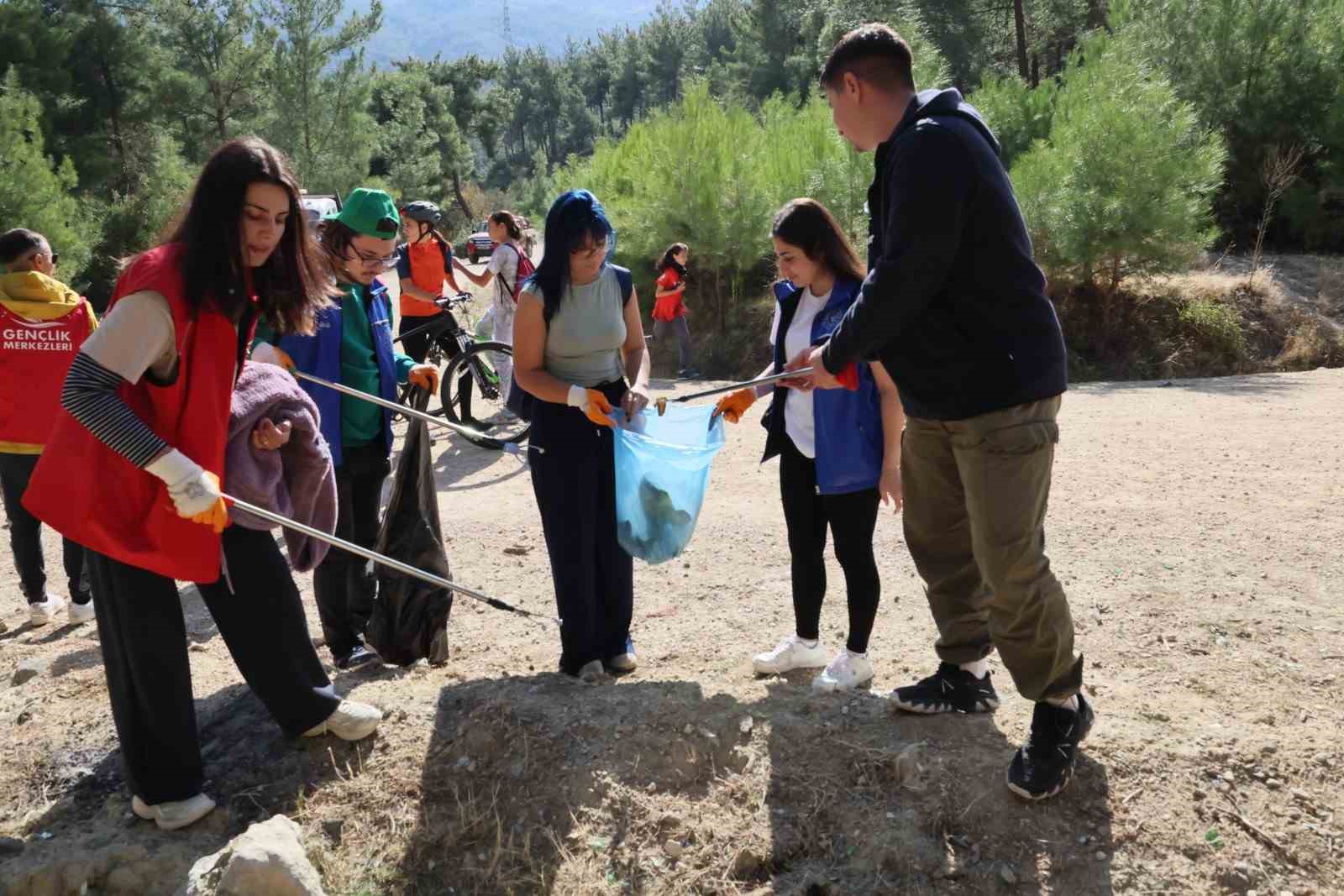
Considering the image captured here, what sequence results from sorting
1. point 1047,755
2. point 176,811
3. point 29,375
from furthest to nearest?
point 29,375 < point 176,811 < point 1047,755

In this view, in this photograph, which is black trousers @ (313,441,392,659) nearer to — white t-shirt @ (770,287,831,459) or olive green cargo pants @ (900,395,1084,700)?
white t-shirt @ (770,287,831,459)

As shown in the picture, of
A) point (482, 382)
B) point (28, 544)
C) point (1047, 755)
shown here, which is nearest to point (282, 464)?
point (1047, 755)

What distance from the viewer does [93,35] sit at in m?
18.3

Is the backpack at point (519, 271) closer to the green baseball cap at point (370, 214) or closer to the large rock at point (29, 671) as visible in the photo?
the green baseball cap at point (370, 214)

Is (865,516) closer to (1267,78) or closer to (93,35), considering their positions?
(1267,78)

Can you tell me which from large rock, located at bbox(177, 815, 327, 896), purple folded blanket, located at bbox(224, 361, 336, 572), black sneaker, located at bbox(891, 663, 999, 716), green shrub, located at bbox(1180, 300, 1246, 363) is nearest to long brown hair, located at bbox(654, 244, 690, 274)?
green shrub, located at bbox(1180, 300, 1246, 363)

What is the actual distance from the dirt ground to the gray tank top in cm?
100

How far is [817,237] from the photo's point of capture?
10.1 ft

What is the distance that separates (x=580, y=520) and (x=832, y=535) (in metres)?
0.80

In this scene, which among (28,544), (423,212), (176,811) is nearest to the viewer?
(176,811)

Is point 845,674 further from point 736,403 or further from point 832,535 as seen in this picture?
point 736,403

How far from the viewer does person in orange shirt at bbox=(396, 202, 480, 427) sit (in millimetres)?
7566

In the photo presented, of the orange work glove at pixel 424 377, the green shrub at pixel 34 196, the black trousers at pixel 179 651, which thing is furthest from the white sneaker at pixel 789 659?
the green shrub at pixel 34 196

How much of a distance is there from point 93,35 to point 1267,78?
1918 cm
